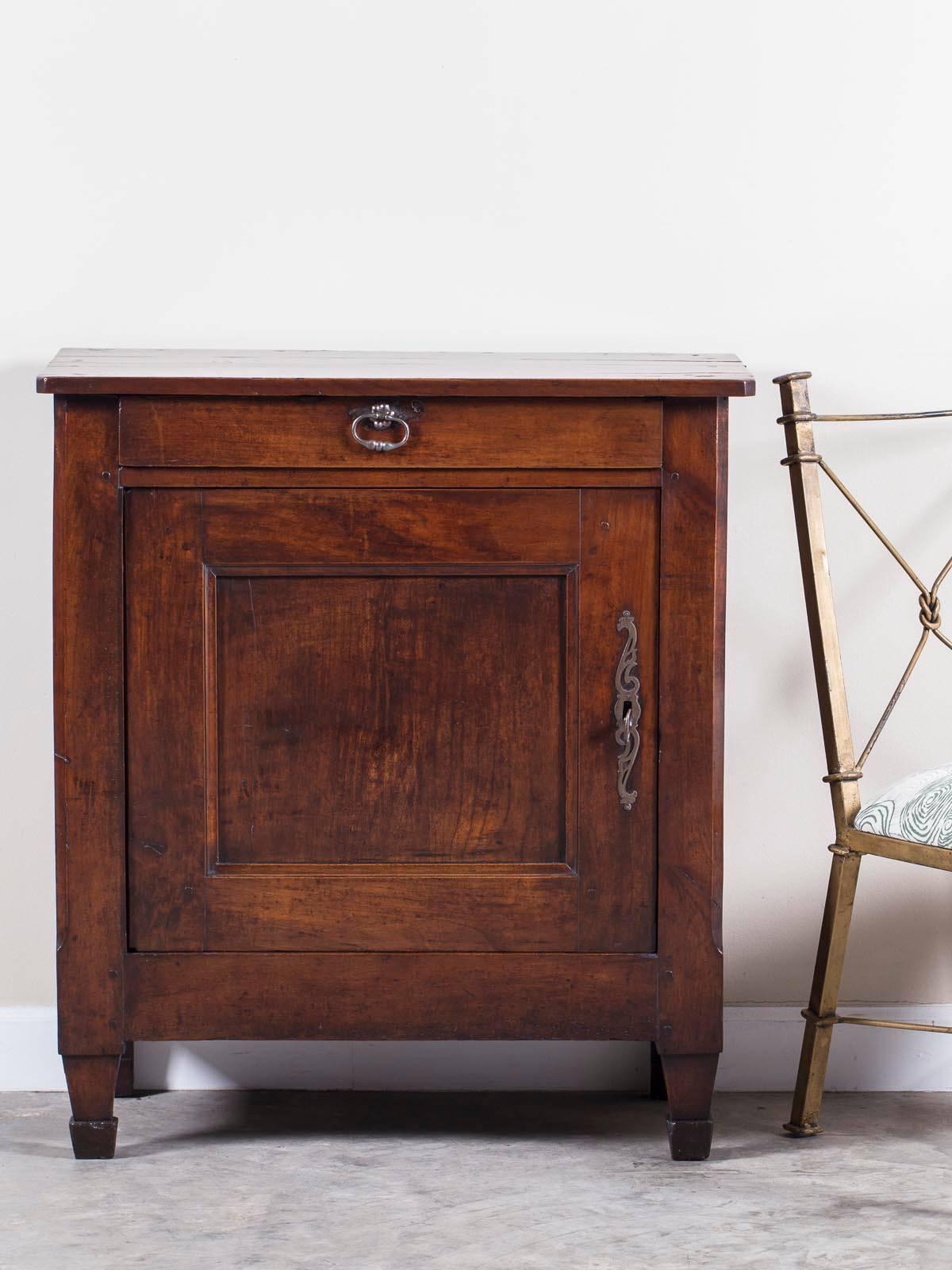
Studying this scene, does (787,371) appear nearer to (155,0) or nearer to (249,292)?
(249,292)

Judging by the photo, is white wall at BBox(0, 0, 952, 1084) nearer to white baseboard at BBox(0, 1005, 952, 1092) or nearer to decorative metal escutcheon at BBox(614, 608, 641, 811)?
white baseboard at BBox(0, 1005, 952, 1092)

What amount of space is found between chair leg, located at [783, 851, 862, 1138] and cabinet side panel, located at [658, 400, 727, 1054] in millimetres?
213

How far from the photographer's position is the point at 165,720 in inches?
59.0

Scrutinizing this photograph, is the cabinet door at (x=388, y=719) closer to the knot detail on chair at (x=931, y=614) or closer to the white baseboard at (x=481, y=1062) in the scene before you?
the white baseboard at (x=481, y=1062)

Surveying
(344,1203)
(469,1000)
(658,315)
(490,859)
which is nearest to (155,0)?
(658,315)

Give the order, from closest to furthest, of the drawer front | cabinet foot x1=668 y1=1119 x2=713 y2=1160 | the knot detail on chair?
the drawer front, cabinet foot x1=668 y1=1119 x2=713 y2=1160, the knot detail on chair

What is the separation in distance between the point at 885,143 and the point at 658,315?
412 mm

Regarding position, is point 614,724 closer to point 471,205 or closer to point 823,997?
point 823,997

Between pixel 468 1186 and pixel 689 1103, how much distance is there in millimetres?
282

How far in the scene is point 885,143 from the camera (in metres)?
1.87

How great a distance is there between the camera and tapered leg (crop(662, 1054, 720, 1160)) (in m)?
1.54

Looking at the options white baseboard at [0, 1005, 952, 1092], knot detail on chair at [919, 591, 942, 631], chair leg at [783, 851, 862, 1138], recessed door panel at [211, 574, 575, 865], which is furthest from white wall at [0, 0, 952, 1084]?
recessed door panel at [211, 574, 575, 865]

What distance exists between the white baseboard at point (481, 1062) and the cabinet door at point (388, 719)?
438 millimetres

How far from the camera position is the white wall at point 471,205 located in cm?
185
